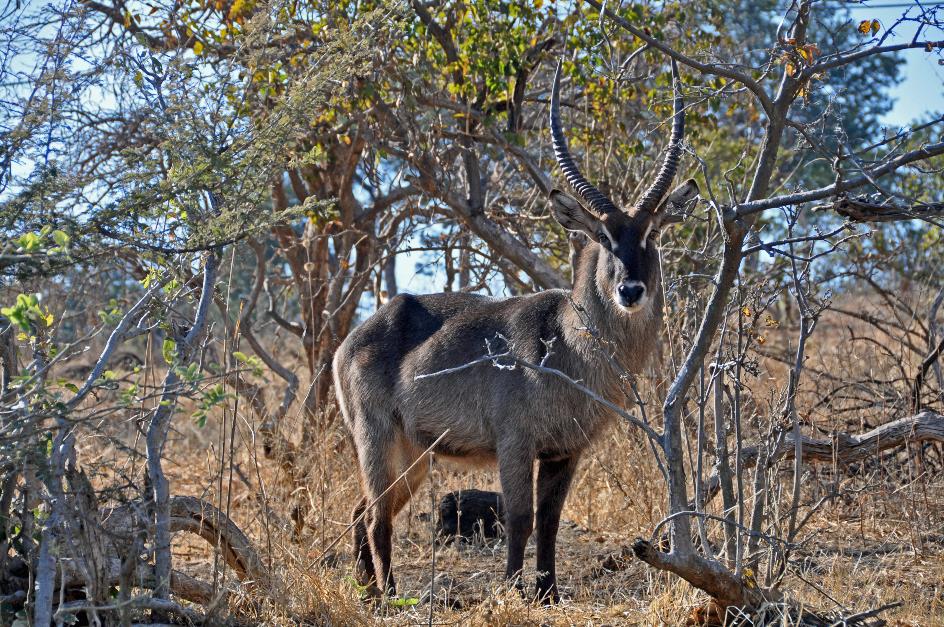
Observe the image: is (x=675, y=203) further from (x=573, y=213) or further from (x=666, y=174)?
(x=573, y=213)

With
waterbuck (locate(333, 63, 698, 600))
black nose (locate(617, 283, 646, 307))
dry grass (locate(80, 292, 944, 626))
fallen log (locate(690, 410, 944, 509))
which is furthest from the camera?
fallen log (locate(690, 410, 944, 509))

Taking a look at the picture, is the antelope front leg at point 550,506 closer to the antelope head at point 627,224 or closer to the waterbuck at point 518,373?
the waterbuck at point 518,373

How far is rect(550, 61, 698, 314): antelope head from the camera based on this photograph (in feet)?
16.4

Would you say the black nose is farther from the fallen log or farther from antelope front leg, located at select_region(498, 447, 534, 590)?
the fallen log

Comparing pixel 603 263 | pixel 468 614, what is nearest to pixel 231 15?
pixel 603 263

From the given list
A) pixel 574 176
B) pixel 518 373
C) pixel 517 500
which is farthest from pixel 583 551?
pixel 574 176

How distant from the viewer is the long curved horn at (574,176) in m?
5.25

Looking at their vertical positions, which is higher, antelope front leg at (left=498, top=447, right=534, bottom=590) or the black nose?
the black nose

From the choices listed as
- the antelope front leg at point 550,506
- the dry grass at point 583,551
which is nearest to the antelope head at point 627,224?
the dry grass at point 583,551

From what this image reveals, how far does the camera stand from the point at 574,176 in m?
5.41

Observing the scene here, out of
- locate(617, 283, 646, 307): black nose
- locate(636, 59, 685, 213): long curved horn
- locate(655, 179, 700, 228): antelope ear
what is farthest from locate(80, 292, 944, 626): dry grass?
locate(636, 59, 685, 213): long curved horn

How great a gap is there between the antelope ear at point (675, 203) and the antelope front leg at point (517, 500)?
1.40 m

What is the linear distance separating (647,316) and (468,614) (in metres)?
1.89

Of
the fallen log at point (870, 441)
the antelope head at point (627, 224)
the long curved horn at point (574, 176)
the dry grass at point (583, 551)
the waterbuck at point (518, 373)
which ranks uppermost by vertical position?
the long curved horn at point (574, 176)
